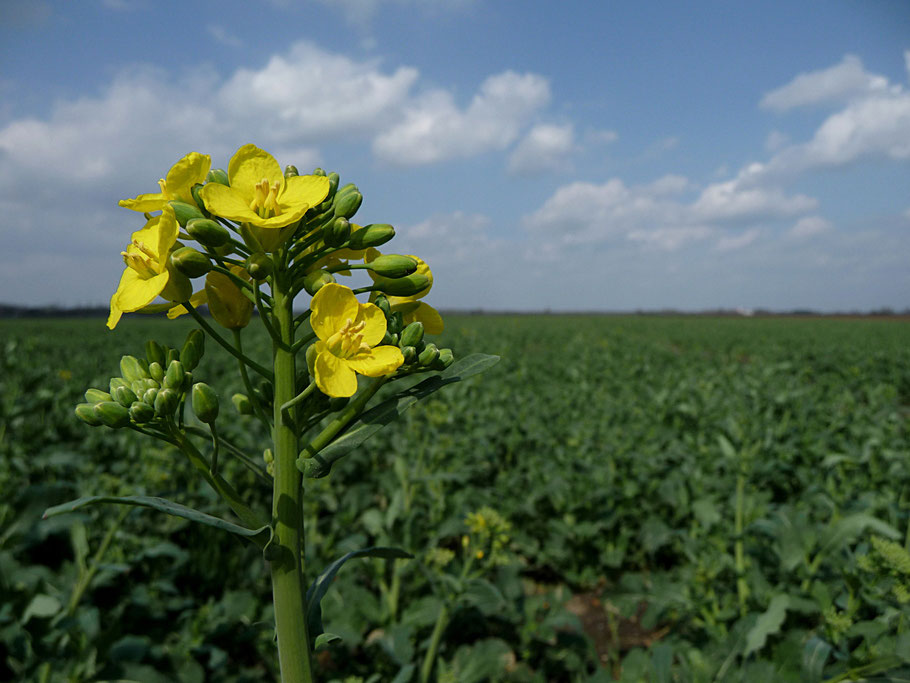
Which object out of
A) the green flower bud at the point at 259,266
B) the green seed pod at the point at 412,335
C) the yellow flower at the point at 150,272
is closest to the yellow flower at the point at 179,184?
the yellow flower at the point at 150,272

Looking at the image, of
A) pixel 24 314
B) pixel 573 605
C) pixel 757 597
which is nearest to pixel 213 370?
pixel 573 605

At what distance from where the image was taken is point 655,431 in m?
5.71

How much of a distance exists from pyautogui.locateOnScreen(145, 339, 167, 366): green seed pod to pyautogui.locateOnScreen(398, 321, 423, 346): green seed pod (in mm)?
427

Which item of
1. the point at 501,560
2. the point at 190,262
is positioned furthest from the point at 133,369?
the point at 501,560

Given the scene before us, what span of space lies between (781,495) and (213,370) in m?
11.6

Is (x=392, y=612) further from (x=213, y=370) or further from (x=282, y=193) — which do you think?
(x=213, y=370)

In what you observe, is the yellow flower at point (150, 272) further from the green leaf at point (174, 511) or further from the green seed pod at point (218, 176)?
the green leaf at point (174, 511)

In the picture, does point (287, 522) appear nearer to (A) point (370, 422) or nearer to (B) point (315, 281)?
(A) point (370, 422)

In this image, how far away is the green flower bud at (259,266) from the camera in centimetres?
82

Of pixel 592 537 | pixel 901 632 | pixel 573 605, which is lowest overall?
pixel 573 605

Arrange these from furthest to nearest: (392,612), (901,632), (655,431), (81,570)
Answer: (655,431) → (392,612) → (81,570) → (901,632)

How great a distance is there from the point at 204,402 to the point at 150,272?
9.0 inches

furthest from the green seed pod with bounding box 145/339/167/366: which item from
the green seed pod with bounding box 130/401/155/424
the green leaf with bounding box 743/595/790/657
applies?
the green leaf with bounding box 743/595/790/657

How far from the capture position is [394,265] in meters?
0.91
